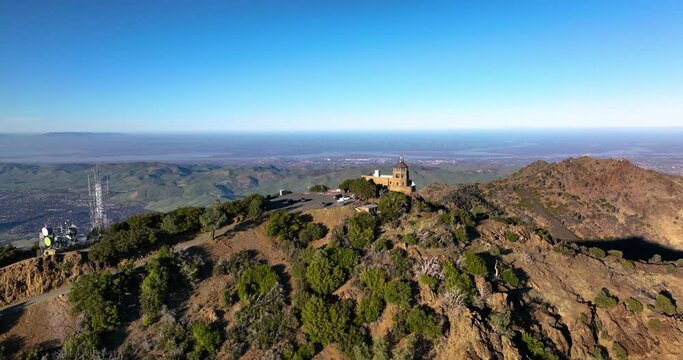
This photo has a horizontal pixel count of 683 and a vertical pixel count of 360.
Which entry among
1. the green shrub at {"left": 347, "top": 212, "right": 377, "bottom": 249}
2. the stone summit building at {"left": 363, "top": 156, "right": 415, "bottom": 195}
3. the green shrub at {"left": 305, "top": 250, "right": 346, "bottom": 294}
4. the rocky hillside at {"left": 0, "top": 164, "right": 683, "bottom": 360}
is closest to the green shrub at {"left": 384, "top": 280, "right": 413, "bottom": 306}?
the rocky hillside at {"left": 0, "top": 164, "right": 683, "bottom": 360}

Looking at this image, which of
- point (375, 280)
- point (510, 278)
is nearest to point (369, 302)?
point (375, 280)

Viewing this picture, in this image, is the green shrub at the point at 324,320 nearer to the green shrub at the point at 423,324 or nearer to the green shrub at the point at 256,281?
the green shrub at the point at 256,281

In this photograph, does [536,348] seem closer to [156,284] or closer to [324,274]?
[324,274]

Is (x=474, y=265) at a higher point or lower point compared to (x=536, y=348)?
higher

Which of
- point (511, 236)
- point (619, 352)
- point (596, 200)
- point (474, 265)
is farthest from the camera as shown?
point (596, 200)

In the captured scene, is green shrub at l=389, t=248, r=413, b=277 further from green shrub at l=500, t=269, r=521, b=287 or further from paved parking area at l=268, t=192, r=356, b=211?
paved parking area at l=268, t=192, r=356, b=211

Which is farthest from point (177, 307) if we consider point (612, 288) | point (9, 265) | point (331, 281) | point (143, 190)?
point (143, 190)

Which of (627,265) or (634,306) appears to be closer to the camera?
(634,306)
